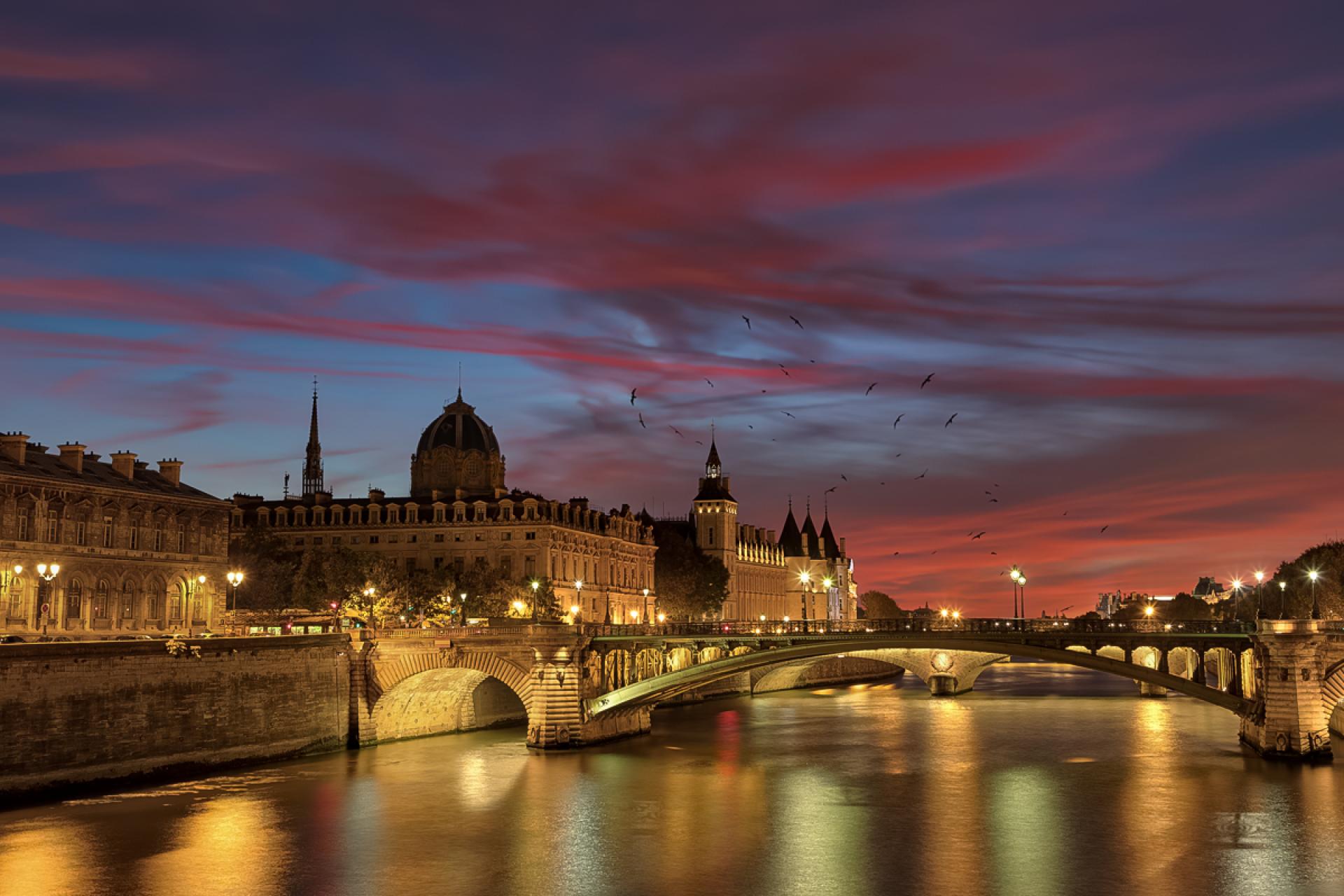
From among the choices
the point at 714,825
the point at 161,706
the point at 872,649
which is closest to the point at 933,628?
the point at 872,649

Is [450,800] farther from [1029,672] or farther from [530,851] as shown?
[1029,672]

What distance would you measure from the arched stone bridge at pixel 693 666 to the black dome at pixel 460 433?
61493 mm

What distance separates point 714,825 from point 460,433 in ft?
313

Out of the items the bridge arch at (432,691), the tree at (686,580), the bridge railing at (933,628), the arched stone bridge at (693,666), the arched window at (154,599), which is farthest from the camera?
the tree at (686,580)

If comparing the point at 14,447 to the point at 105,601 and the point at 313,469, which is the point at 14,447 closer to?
the point at 105,601

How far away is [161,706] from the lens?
5788 cm

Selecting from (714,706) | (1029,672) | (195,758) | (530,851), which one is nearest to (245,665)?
(195,758)

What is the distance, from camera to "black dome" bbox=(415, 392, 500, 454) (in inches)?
5591

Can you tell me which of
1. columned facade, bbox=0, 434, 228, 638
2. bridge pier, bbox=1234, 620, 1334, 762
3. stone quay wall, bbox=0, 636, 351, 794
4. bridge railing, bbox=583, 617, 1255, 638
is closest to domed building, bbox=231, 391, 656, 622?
columned facade, bbox=0, 434, 228, 638

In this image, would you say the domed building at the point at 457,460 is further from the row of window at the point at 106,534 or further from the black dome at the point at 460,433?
the row of window at the point at 106,534

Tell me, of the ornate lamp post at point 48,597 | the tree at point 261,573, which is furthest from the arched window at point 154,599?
the tree at point 261,573

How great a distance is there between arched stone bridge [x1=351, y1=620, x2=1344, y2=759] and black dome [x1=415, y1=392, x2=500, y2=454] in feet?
202

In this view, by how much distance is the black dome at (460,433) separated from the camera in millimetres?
142000

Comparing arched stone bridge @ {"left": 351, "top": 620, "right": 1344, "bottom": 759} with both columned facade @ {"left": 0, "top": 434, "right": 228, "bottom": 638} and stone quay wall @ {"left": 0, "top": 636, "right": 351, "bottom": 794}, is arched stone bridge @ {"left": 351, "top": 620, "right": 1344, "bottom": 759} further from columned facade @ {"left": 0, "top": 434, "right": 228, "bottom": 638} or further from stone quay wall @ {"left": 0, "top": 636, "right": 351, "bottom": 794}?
columned facade @ {"left": 0, "top": 434, "right": 228, "bottom": 638}
